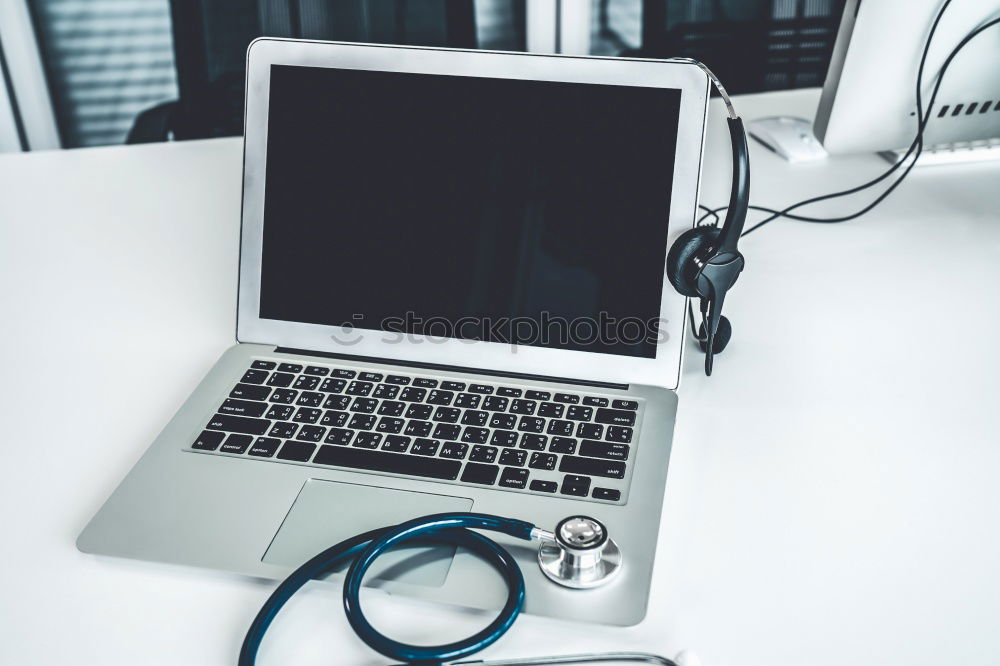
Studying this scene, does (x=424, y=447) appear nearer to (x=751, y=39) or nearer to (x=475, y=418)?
(x=475, y=418)

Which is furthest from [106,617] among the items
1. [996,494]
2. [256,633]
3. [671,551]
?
[996,494]

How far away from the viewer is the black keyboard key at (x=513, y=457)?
2.13 ft

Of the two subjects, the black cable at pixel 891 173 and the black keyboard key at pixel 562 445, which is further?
the black cable at pixel 891 173

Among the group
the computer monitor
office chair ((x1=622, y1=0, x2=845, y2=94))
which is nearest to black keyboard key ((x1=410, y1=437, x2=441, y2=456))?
the computer monitor

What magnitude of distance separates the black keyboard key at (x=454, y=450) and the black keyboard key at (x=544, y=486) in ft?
0.21

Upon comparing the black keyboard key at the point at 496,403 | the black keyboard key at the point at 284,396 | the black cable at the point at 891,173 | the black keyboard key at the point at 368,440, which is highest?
the black cable at the point at 891,173

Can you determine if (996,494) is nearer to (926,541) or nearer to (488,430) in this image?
(926,541)

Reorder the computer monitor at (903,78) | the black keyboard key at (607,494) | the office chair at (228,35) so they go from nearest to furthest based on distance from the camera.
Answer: the black keyboard key at (607,494) → the computer monitor at (903,78) → the office chair at (228,35)

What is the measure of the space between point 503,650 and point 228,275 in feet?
1.95

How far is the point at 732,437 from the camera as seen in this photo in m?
0.70

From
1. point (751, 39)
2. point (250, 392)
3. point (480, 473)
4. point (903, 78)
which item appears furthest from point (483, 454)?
point (751, 39)

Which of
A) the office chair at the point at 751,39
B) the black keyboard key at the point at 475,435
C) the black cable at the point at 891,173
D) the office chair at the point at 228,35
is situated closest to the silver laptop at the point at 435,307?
the black keyboard key at the point at 475,435

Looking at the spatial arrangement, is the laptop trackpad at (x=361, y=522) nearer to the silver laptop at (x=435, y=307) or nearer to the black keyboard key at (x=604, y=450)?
the silver laptop at (x=435, y=307)

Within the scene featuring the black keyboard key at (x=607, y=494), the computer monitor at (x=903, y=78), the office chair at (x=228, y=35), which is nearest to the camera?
the black keyboard key at (x=607, y=494)
